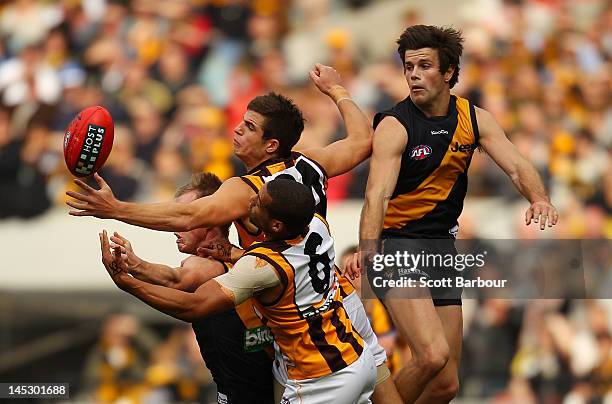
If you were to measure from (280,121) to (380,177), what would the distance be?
0.67 metres

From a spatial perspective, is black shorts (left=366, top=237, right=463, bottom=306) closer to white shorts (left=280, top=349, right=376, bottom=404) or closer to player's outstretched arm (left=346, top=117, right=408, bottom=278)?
player's outstretched arm (left=346, top=117, right=408, bottom=278)

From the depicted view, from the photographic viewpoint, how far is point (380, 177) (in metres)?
7.46

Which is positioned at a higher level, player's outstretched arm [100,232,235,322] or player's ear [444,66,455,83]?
player's ear [444,66,455,83]

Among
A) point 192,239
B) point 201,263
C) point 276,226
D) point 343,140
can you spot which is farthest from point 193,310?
point 343,140

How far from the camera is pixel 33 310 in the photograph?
42.0 feet

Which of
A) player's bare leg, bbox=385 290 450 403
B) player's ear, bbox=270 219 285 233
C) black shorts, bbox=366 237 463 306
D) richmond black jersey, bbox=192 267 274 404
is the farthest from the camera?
black shorts, bbox=366 237 463 306

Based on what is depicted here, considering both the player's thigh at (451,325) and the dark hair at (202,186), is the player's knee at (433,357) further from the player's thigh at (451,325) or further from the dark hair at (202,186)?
the dark hair at (202,186)

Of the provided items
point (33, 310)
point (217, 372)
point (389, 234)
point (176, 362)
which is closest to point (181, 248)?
point (217, 372)

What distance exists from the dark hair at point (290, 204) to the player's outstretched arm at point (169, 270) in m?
0.66

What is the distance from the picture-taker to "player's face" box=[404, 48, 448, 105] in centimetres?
760

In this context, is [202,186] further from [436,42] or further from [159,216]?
[436,42]

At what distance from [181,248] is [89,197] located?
1.12 meters

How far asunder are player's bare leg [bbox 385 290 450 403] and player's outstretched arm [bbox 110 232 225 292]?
118cm

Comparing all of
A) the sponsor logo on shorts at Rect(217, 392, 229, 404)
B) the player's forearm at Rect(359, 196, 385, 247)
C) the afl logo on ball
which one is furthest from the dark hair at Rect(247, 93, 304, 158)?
the sponsor logo on shorts at Rect(217, 392, 229, 404)
